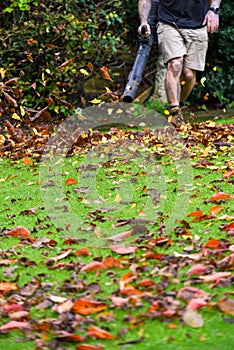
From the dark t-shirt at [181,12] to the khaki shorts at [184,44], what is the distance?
0.06m

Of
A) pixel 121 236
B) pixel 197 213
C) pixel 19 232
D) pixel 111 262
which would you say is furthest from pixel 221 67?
pixel 111 262

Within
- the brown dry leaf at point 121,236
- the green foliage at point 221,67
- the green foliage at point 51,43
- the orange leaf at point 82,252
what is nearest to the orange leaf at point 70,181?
the brown dry leaf at point 121,236

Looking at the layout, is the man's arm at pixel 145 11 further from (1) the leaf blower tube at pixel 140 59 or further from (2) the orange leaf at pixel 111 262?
(2) the orange leaf at pixel 111 262

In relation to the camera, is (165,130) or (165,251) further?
(165,130)

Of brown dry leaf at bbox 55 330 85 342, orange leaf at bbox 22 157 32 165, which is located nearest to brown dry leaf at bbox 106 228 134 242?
brown dry leaf at bbox 55 330 85 342

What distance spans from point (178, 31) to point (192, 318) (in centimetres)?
544

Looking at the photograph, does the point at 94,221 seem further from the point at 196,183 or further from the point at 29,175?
the point at 29,175

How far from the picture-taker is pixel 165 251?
3.48 meters

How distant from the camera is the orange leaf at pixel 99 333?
2.64 meters

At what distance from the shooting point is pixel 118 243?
3656 mm

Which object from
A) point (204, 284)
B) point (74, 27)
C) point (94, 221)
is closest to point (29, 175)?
point (94, 221)

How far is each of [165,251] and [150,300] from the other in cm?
62

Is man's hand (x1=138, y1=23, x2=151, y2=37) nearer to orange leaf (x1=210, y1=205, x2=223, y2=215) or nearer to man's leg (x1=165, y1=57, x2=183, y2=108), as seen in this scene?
A: man's leg (x1=165, y1=57, x2=183, y2=108)

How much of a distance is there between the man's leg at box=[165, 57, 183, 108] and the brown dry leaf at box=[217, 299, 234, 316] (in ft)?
16.5
